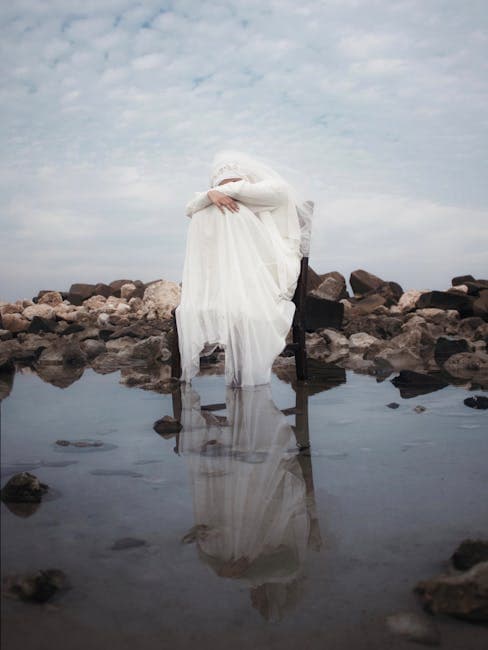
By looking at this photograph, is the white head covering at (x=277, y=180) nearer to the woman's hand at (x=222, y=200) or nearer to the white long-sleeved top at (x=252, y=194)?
the white long-sleeved top at (x=252, y=194)

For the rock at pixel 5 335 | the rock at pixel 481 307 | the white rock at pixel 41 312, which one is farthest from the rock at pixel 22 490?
the white rock at pixel 41 312

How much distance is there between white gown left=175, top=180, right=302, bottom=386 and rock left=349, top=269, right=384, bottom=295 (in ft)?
36.2

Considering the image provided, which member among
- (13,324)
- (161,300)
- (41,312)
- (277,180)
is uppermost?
(277,180)

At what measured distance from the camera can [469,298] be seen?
12617 millimetres

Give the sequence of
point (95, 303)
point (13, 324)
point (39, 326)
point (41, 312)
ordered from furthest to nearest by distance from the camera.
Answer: point (95, 303), point (41, 312), point (13, 324), point (39, 326)

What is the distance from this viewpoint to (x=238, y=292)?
4.81 metres

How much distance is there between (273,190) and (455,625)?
3.93 metres

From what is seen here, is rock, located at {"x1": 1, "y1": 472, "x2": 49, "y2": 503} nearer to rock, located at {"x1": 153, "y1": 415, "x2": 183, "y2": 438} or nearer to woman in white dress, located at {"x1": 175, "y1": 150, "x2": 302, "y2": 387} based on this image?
rock, located at {"x1": 153, "y1": 415, "x2": 183, "y2": 438}

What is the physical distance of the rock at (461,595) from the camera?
1.41m

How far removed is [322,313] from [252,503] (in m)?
8.46

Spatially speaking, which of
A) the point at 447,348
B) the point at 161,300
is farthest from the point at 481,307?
the point at 161,300

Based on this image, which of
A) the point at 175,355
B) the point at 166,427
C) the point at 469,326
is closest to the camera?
the point at 166,427

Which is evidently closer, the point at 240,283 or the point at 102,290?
the point at 240,283

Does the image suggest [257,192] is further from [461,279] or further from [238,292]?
[461,279]
